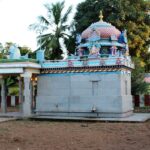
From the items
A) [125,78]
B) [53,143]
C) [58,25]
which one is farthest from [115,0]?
[53,143]

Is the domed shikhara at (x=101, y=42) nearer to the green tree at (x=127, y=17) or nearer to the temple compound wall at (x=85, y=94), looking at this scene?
the temple compound wall at (x=85, y=94)

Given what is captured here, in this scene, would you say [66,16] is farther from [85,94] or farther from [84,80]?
[85,94]

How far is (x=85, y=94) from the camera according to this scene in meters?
Answer: 21.6

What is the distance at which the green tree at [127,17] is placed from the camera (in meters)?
32.3

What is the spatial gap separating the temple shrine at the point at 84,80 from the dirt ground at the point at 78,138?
4.64m

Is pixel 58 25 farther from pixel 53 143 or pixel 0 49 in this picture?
pixel 53 143

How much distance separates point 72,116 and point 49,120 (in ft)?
5.62

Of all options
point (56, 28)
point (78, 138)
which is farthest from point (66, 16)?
point (78, 138)

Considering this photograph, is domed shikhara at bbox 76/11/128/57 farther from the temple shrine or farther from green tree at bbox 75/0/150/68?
green tree at bbox 75/0/150/68

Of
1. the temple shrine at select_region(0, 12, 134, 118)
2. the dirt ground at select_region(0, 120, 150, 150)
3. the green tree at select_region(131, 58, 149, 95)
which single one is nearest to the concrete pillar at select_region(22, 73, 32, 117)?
the temple shrine at select_region(0, 12, 134, 118)

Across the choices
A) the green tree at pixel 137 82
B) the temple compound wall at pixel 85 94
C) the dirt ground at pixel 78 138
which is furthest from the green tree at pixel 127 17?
the dirt ground at pixel 78 138

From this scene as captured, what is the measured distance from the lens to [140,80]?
98.6ft

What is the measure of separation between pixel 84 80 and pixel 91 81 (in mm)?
424

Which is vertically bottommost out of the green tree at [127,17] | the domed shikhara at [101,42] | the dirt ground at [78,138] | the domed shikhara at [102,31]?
the dirt ground at [78,138]
